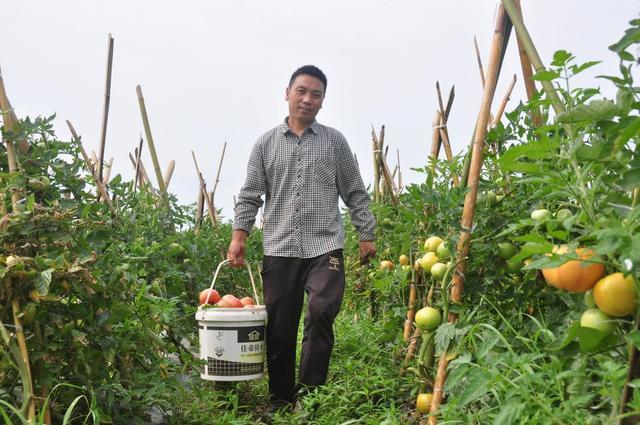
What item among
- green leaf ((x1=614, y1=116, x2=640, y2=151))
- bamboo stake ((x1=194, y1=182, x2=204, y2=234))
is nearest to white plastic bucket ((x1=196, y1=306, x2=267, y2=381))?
green leaf ((x1=614, y1=116, x2=640, y2=151))

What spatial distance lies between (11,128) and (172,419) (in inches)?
46.5

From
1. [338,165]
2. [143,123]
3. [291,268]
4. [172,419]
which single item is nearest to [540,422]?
[172,419]

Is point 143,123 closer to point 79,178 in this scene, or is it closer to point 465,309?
point 79,178


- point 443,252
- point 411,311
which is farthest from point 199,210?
point 443,252

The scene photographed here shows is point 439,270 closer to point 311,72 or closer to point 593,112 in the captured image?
point 593,112

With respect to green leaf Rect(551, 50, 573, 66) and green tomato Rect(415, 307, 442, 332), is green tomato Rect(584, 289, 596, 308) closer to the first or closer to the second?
green leaf Rect(551, 50, 573, 66)

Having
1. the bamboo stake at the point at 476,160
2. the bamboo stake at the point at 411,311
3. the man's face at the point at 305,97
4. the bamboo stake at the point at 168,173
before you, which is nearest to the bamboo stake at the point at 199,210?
the bamboo stake at the point at 168,173

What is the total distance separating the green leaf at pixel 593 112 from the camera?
3.50 feet

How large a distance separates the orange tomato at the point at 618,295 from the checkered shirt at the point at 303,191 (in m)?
2.02

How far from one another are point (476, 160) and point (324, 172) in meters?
1.27

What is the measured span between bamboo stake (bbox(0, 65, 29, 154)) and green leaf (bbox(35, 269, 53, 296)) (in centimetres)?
74

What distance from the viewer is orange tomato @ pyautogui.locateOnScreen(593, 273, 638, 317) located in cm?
108

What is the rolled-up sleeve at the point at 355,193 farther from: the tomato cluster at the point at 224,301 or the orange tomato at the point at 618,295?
the orange tomato at the point at 618,295

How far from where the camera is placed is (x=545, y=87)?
1591mm
